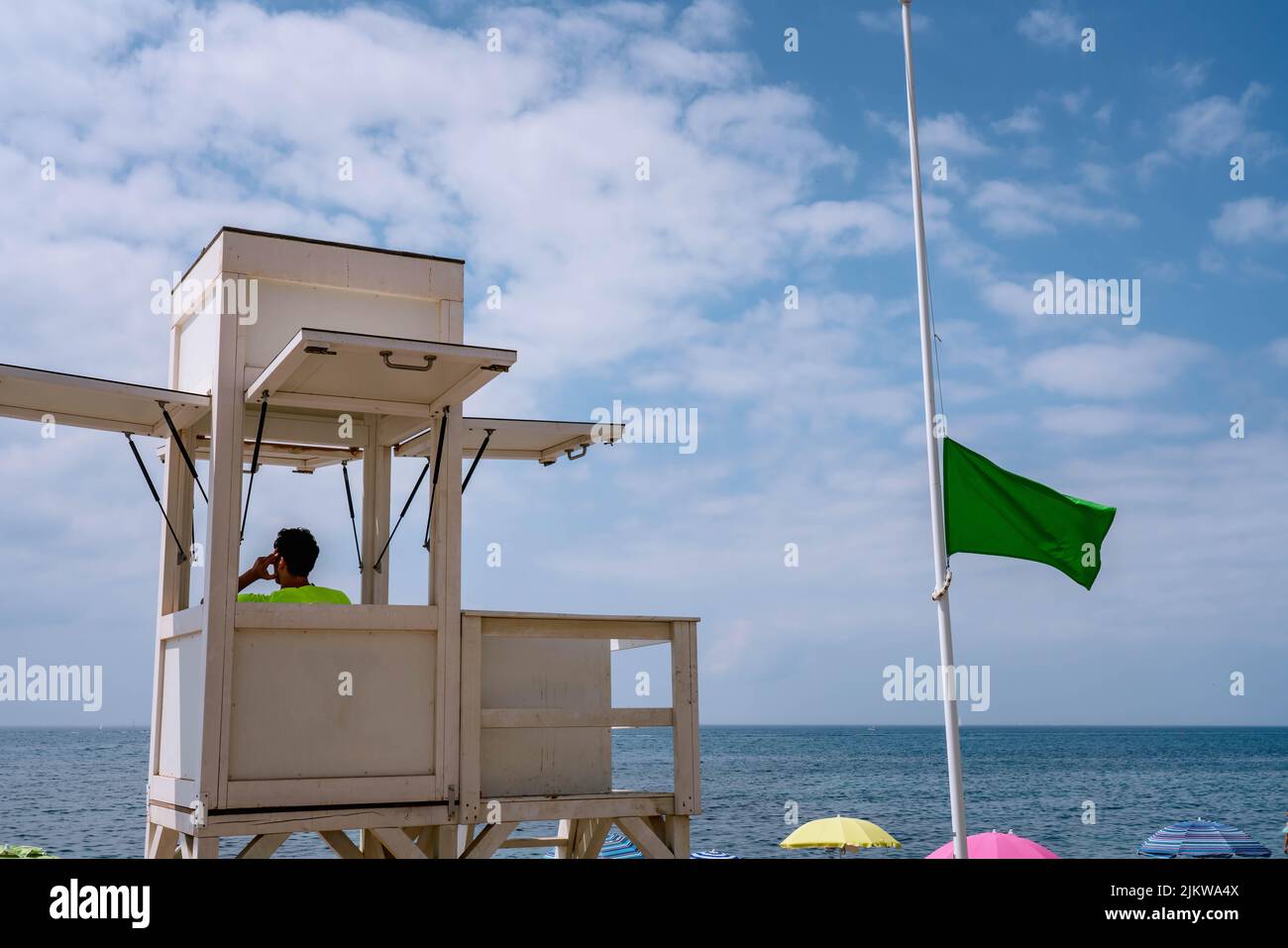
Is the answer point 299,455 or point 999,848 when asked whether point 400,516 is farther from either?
point 999,848

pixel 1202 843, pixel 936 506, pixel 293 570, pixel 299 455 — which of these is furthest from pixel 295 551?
pixel 1202 843

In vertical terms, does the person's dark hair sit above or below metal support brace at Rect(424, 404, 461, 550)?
below

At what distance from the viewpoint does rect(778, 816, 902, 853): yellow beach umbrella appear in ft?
80.0

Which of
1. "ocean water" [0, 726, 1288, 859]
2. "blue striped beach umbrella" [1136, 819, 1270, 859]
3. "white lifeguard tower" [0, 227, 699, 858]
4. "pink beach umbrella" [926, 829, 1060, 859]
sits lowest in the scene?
"ocean water" [0, 726, 1288, 859]

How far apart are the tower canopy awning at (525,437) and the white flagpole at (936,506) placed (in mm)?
2838

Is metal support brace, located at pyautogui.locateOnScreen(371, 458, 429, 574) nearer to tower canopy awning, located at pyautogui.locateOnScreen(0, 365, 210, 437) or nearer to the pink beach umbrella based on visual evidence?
tower canopy awning, located at pyautogui.locateOnScreen(0, 365, 210, 437)

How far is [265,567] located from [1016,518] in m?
6.07

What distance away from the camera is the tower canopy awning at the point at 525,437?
9594mm

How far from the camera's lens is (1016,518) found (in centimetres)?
1075

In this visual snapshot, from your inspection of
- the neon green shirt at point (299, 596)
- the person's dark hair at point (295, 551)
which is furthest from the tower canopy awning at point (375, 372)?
the neon green shirt at point (299, 596)

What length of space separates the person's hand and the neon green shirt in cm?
15

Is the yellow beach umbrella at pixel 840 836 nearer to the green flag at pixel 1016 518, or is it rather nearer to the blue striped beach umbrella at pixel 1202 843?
the blue striped beach umbrella at pixel 1202 843

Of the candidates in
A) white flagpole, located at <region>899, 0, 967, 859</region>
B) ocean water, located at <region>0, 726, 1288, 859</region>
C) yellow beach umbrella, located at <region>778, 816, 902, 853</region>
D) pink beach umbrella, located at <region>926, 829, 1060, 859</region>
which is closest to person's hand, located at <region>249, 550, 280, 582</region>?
white flagpole, located at <region>899, 0, 967, 859</region>

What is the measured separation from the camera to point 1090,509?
10.5 meters
